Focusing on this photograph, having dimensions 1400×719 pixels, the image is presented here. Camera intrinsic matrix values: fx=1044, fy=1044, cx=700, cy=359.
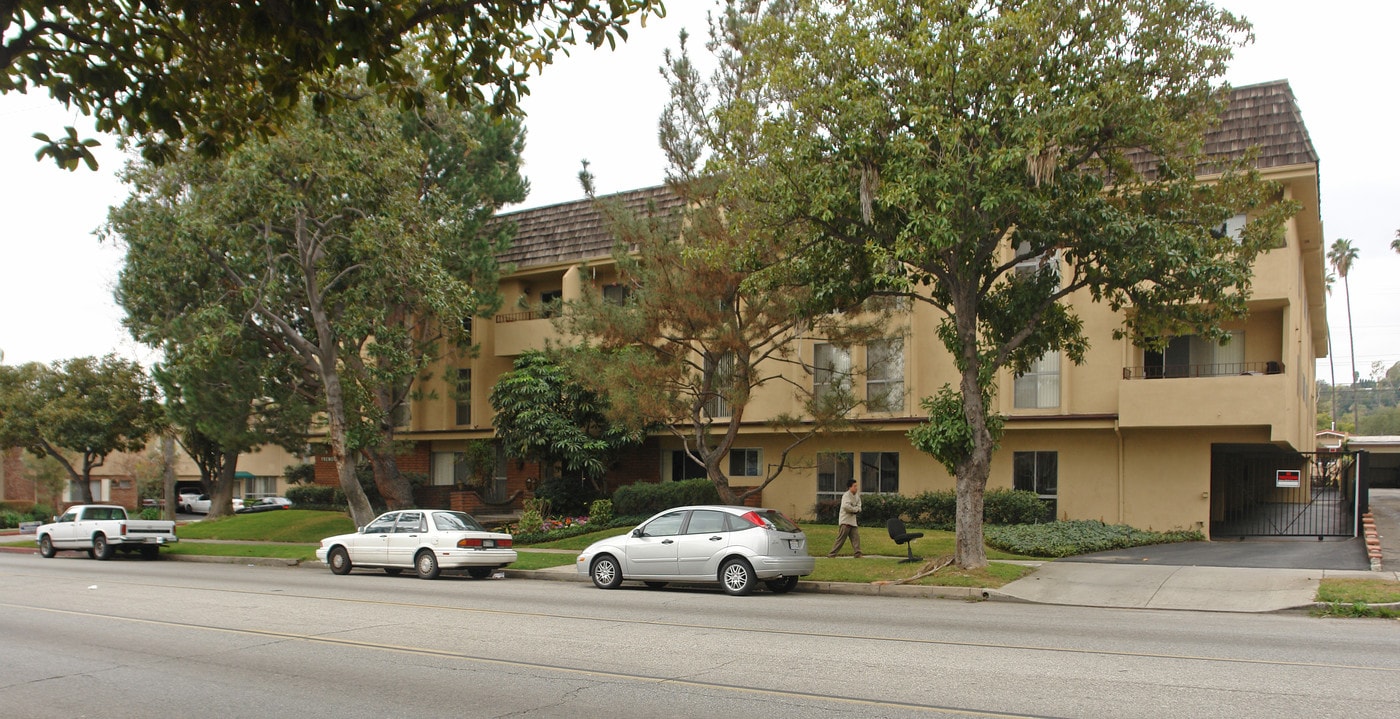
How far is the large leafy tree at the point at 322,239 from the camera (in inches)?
947

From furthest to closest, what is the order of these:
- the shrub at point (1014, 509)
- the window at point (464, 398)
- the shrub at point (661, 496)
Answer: the window at point (464, 398)
the shrub at point (661, 496)
the shrub at point (1014, 509)

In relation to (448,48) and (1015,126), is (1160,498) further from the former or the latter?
(448,48)

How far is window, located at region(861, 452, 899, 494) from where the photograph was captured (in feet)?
92.9

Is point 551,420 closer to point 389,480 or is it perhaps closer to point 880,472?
point 389,480

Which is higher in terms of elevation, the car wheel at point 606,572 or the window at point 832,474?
the window at point 832,474

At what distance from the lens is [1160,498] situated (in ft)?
80.5

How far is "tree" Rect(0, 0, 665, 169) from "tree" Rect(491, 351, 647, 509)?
20.9m

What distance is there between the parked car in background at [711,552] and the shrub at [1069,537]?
589 cm

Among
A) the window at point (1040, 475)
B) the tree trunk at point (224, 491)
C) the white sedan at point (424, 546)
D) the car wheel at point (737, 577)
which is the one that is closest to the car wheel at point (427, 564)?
the white sedan at point (424, 546)

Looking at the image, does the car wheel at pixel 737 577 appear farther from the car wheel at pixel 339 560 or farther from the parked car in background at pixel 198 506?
the parked car in background at pixel 198 506

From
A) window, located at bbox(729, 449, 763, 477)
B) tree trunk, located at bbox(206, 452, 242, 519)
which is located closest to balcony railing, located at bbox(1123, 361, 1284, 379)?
window, located at bbox(729, 449, 763, 477)

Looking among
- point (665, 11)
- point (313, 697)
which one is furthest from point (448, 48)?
point (313, 697)

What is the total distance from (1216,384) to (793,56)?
12.5 meters

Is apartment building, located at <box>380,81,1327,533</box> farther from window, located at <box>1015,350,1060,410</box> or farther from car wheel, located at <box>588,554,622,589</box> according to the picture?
car wheel, located at <box>588,554,622,589</box>
